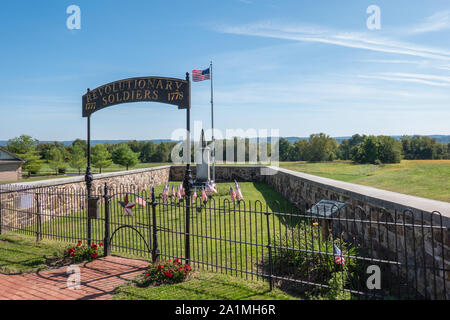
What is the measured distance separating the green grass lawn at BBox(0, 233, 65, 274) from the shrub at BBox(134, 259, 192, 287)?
2.31m

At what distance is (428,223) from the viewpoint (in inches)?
158

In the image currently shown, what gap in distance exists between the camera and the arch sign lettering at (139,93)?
6016 mm

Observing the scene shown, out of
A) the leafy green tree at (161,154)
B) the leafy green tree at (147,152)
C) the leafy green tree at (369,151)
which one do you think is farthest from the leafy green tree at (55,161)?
the leafy green tree at (369,151)

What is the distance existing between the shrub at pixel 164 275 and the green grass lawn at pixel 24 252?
A: 2307mm

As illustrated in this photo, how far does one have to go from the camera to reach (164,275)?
486cm

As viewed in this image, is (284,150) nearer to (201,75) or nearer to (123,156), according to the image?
(123,156)

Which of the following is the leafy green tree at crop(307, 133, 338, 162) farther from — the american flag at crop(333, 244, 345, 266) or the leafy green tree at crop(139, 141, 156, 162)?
the leafy green tree at crop(139, 141, 156, 162)

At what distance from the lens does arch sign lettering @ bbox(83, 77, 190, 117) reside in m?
6.02

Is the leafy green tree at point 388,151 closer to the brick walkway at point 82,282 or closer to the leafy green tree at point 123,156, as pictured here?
the brick walkway at point 82,282

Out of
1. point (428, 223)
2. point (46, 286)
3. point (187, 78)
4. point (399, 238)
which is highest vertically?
point (187, 78)

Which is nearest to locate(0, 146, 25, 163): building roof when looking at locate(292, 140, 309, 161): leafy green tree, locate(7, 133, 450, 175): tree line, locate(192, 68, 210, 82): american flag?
locate(7, 133, 450, 175): tree line
